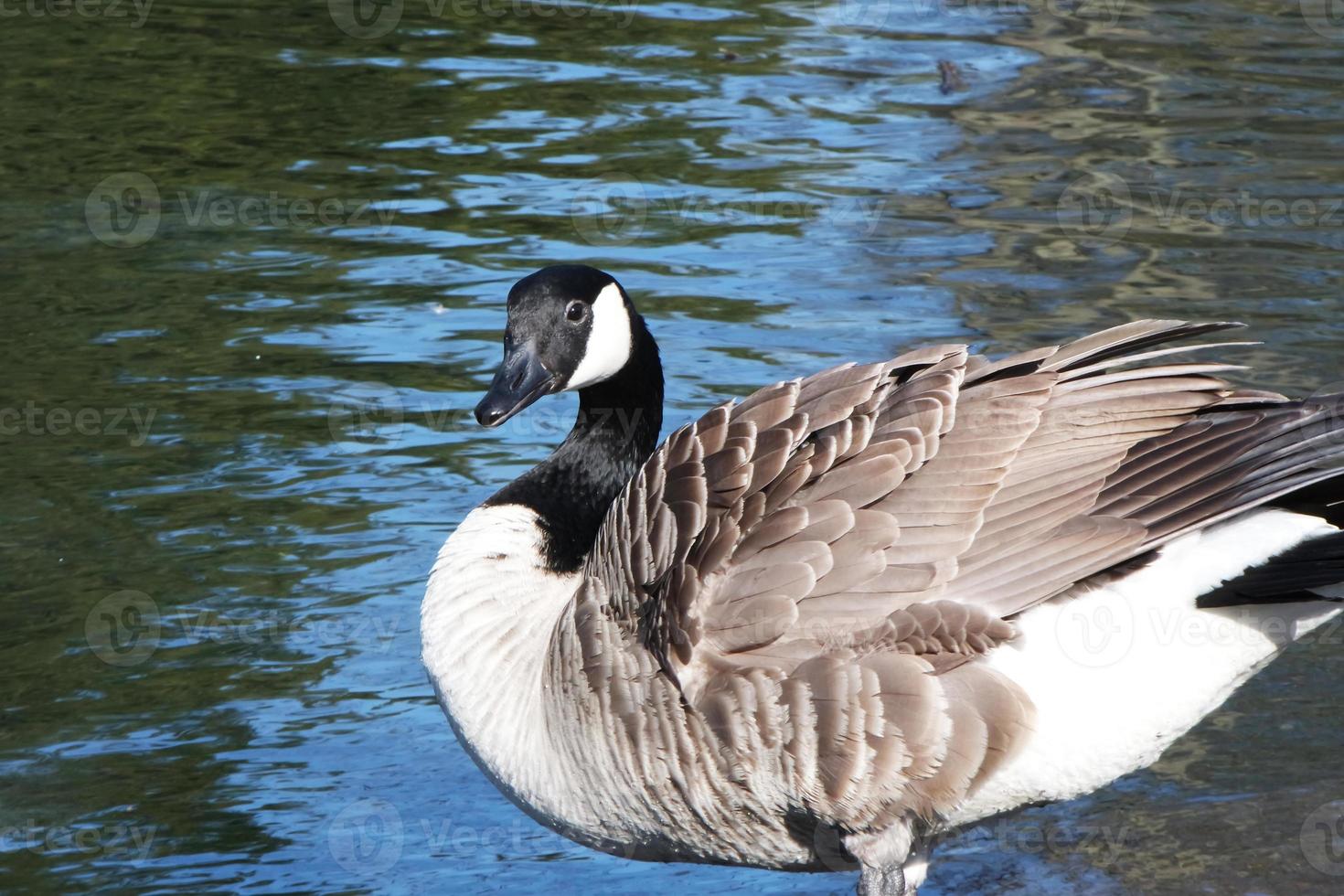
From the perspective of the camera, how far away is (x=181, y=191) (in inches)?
422

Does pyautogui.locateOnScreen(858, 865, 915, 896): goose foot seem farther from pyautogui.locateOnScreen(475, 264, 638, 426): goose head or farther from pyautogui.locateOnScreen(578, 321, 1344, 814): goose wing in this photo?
pyautogui.locateOnScreen(475, 264, 638, 426): goose head

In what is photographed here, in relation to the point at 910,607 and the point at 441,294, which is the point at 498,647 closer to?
the point at 910,607

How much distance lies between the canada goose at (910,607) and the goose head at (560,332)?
1.98 feet

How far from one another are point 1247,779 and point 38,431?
5.47 meters

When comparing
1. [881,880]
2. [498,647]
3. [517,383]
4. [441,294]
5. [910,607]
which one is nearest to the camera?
[910,607]

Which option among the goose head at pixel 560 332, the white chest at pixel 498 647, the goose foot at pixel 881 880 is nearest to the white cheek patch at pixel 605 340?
the goose head at pixel 560 332

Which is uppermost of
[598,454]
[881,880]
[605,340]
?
[605,340]

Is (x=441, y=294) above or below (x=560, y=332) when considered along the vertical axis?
below

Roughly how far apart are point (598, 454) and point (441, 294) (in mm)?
4153

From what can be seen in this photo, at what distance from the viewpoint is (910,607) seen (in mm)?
4199

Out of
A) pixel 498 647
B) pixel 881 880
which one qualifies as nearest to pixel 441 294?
pixel 498 647

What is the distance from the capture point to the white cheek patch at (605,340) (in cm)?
529

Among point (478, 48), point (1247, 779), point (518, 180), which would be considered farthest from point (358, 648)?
point (478, 48)

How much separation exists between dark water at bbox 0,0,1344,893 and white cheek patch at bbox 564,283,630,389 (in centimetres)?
143
